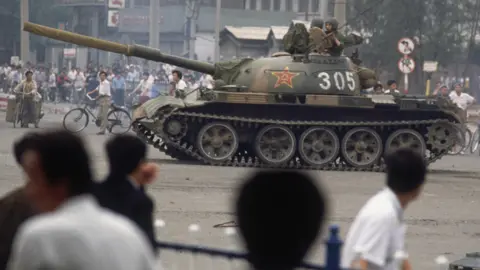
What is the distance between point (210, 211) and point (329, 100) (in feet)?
22.3

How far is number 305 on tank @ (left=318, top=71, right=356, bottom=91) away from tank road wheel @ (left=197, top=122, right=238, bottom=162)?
1.75 m

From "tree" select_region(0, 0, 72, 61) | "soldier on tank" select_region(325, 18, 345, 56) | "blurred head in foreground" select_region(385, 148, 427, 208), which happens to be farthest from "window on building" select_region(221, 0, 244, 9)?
"blurred head in foreground" select_region(385, 148, 427, 208)

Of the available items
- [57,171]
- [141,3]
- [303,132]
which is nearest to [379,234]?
[57,171]

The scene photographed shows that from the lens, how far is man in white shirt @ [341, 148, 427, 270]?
5.34 metres

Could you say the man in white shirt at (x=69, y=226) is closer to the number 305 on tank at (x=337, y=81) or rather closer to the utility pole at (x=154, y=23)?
the number 305 on tank at (x=337, y=81)

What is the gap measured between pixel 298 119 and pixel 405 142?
1885 millimetres

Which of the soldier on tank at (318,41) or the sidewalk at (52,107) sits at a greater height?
the soldier on tank at (318,41)

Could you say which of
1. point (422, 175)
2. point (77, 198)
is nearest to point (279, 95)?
point (422, 175)

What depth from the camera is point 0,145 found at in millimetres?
24375

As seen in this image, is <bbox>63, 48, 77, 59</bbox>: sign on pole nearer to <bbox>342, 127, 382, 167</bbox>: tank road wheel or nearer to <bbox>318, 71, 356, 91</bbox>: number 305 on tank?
<bbox>318, 71, 356, 91</bbox>: number 305 on tank

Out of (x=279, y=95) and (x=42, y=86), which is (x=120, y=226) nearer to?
(x=279, y=95)

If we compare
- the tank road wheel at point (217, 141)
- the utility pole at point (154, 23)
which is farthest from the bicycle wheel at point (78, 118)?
the utility pole at point (154, 23)

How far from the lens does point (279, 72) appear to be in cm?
2105

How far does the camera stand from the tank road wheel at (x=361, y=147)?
68.2ft
